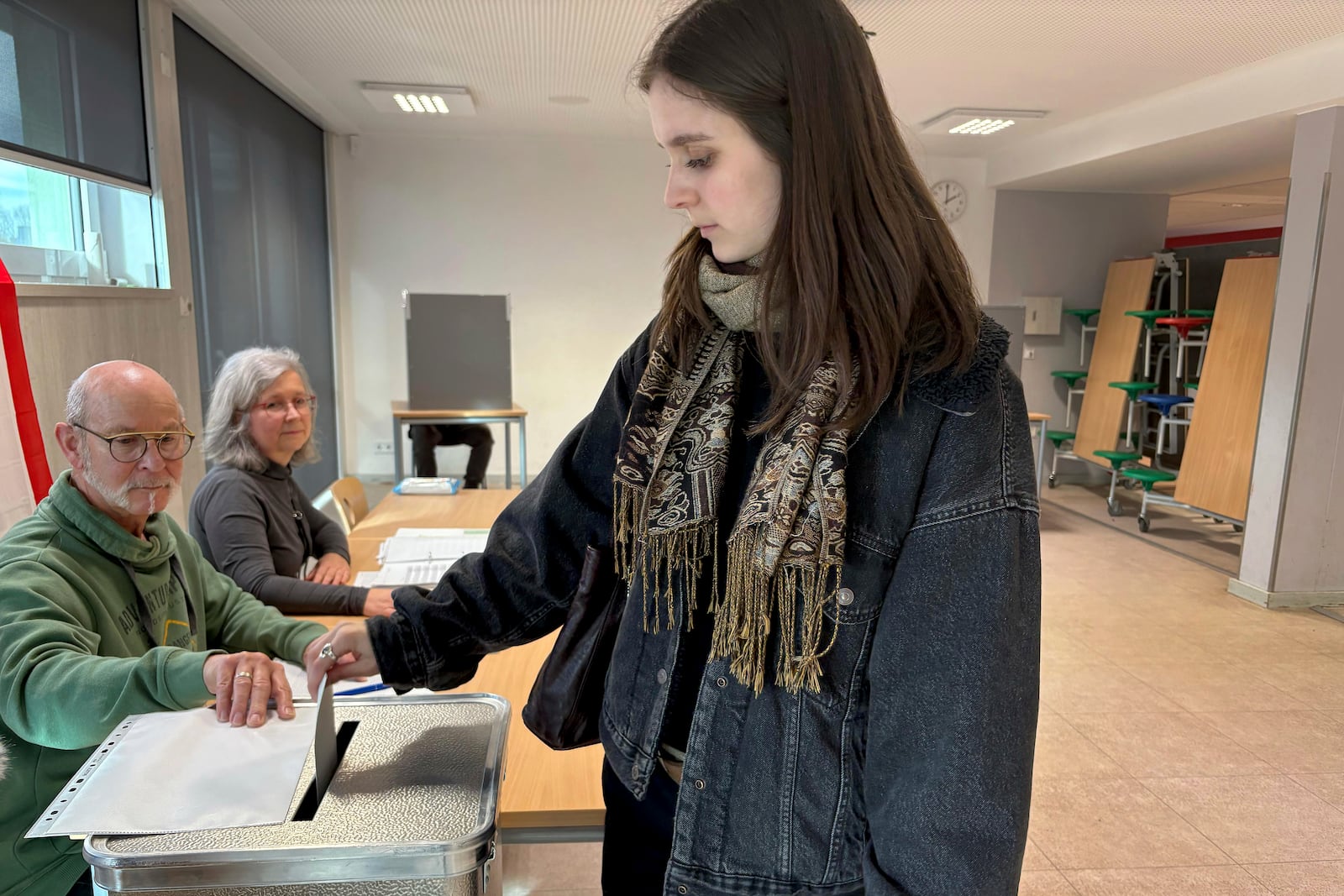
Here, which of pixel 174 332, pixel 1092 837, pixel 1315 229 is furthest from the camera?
pixel 1315 229

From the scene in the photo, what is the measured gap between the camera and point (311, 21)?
4.27 meters

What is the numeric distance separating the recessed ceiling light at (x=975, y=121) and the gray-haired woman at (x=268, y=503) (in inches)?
193

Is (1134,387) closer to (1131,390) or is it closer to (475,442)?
(1131,390)

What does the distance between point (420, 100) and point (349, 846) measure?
19.3 ft

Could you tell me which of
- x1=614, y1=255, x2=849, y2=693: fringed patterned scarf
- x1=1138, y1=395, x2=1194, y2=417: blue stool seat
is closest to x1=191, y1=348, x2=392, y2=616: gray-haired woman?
x1=614, y1=255, x2=849, y2=693: fringed patterned scarf

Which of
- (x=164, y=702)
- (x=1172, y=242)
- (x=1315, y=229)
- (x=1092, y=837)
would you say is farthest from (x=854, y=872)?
(x=1172, y=242)

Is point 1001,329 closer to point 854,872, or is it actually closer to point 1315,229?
point 854,872

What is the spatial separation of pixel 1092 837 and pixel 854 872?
2037 mm

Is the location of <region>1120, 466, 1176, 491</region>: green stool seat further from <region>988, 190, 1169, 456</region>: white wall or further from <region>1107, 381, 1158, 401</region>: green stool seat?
<region>988, 190, 1169, 456</region>: white wall

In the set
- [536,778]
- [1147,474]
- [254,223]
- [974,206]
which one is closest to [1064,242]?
[974,206]

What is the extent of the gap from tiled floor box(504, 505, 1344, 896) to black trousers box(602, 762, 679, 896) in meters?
1.22

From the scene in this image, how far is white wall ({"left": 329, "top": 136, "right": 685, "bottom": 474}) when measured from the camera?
6984 mm

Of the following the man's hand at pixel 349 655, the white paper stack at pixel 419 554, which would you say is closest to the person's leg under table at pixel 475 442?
the white paper stack at pixel 419 554

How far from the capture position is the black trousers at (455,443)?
6086 mm
